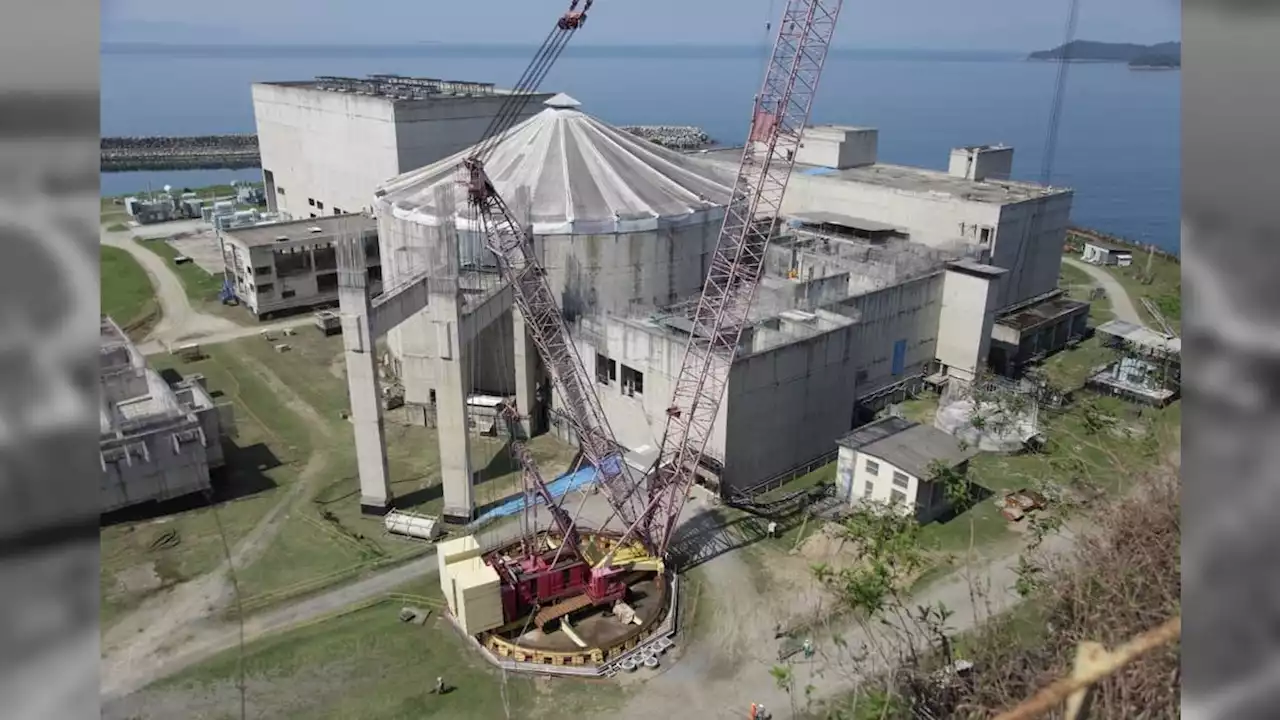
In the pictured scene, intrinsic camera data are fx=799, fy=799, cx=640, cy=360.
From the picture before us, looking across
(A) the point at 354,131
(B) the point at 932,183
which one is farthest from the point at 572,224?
(A) the point at 354,131

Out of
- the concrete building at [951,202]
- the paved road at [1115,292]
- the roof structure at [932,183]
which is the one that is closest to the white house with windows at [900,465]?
the concrete building at [951,202]

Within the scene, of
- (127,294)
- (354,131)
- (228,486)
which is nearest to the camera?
(228,486)

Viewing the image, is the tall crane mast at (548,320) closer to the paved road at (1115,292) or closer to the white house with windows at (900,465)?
the white house with windows at (900,465)

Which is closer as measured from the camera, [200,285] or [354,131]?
[200,285]

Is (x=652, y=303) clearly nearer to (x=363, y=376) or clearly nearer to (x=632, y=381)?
(x=632, y=381)

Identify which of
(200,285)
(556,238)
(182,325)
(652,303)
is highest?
(556,238)

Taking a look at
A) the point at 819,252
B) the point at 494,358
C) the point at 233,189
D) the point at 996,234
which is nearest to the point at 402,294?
the point at 494,358

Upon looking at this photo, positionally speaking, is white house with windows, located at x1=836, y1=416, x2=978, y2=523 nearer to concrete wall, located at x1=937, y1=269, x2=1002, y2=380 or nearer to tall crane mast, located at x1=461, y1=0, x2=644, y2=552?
tall crane mast, located at x1=461, y1=0, x2=644, y2=552

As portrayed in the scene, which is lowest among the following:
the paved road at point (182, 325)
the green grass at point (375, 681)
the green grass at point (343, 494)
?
the green grass at point (375, 681)
